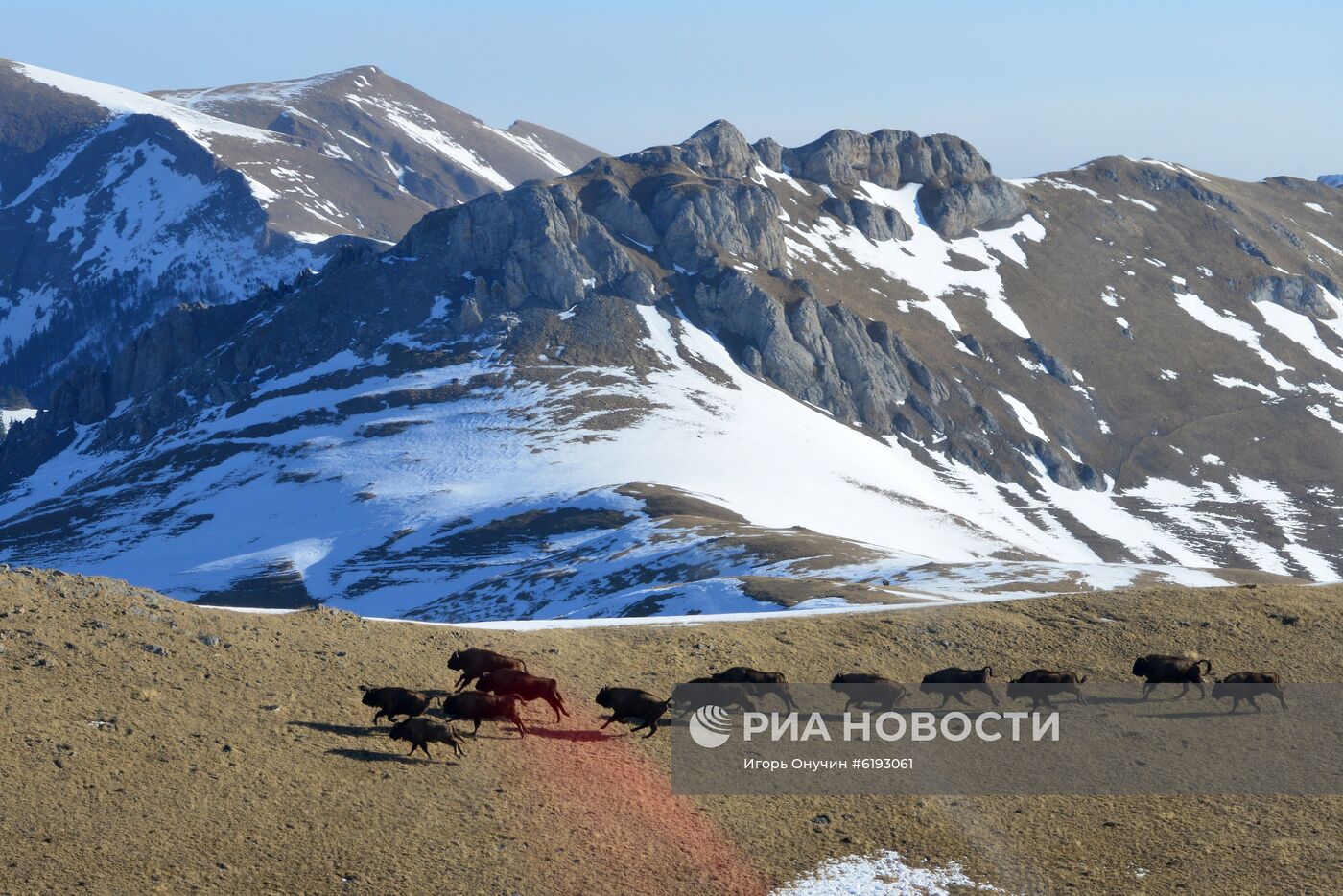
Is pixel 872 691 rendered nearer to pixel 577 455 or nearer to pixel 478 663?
pixel 478 663

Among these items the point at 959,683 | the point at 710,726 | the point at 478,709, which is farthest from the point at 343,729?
the point at 959,683

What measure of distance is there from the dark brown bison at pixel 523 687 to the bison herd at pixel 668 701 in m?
0.02

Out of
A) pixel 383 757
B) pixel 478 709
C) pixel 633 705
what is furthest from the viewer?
pixel 633 705

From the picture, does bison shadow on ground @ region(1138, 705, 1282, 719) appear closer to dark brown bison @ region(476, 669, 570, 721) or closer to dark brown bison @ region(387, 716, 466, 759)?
dark brown bison @ region(476, 669, 570, 721)

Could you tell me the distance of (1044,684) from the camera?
2981 cm

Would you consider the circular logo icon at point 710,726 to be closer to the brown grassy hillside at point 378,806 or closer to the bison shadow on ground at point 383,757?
the brown grassy hillside at point 378,806

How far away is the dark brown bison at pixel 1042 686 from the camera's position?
29547mm

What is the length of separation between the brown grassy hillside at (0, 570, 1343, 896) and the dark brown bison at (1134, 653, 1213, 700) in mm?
5194

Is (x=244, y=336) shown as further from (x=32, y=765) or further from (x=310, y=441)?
(x=32, y=765)

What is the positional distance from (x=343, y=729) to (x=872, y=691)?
1086 cm

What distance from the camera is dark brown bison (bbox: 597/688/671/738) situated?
26.8 meters

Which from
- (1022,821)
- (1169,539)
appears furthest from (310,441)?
(1022,821)

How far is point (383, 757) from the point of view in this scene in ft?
80.0

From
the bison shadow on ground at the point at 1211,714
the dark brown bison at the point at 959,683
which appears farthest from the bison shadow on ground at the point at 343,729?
the bison shadow on ground at the point at 1211,714
